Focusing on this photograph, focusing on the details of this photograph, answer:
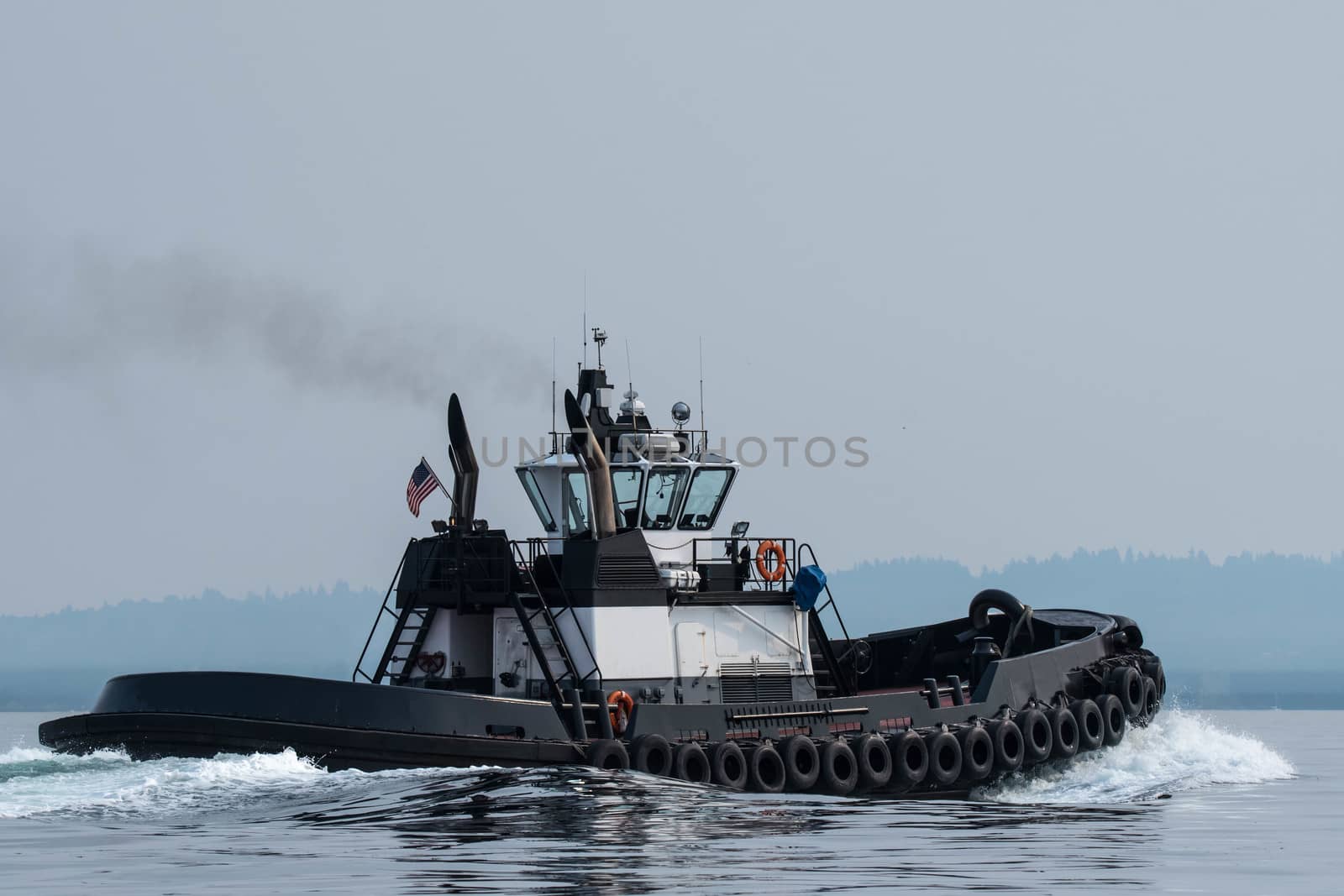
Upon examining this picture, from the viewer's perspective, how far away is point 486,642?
20.4m

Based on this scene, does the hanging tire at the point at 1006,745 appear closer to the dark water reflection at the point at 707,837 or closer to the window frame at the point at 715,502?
the dark water reflection at the point at 707,837

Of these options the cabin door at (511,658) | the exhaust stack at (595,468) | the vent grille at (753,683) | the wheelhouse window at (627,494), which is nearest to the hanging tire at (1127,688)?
the vent grille at (753,683)

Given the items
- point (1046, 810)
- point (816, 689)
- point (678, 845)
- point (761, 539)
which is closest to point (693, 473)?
point (761, 539)

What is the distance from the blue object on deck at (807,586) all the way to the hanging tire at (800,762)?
2191 millimetres

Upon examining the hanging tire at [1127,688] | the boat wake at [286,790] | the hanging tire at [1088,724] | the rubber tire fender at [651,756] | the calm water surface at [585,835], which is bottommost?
the calm water surface at [585,835]

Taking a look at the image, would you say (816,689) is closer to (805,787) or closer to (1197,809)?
(805,787)

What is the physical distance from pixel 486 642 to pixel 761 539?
343 cm

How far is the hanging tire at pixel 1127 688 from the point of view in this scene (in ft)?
71.7

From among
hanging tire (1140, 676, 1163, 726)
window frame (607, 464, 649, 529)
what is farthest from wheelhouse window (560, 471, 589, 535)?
hanging tire (1140, 676, 1163, 726)

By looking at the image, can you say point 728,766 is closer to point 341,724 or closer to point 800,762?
point 800,762

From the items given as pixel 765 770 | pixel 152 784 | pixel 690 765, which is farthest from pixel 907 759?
pixel 152 784

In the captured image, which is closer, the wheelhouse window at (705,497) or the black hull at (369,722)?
the black hull at (369,722)

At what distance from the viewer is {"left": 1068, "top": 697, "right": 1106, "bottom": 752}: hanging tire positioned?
68.6ft

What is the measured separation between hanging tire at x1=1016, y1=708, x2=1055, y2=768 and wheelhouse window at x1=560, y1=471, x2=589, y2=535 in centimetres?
555
